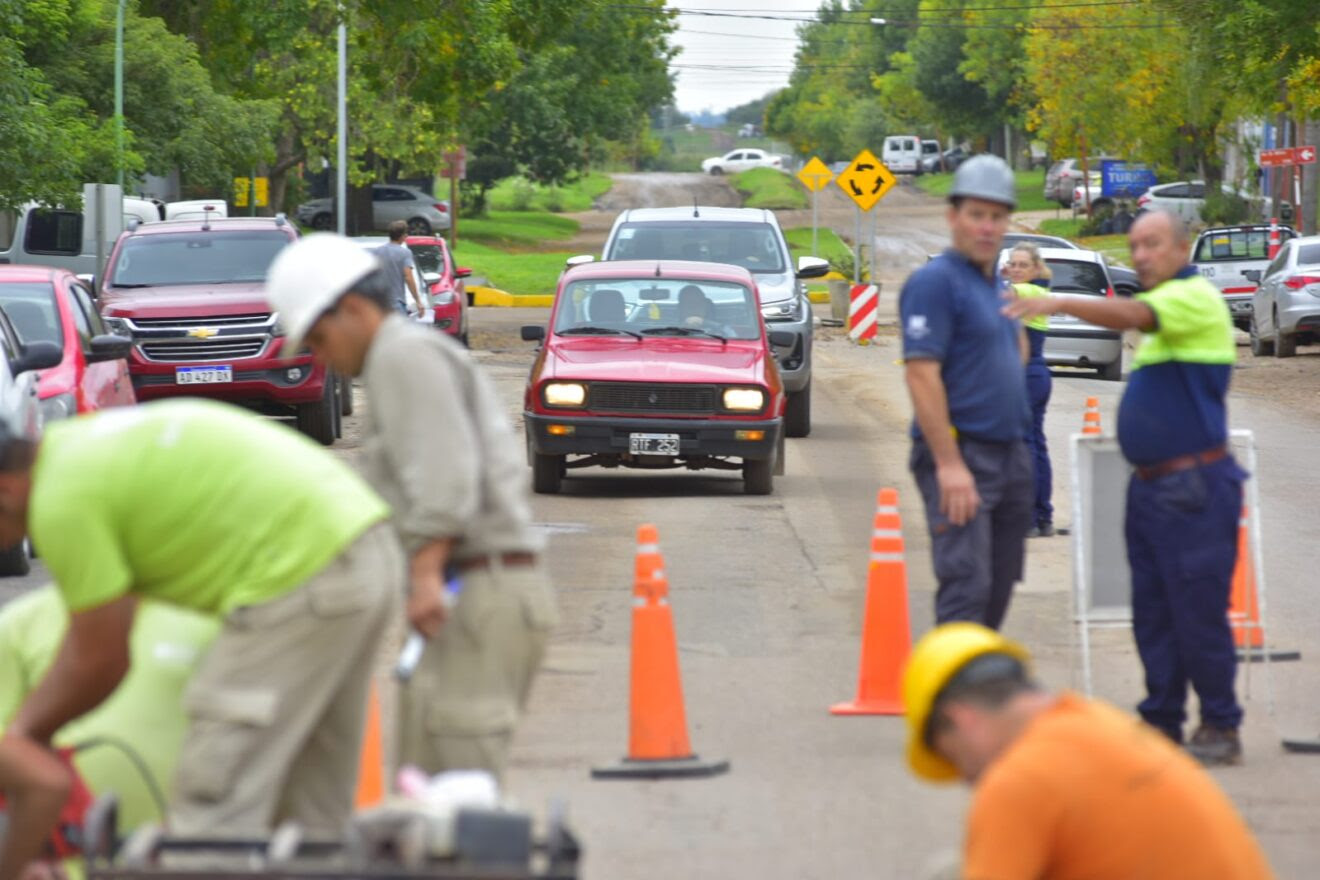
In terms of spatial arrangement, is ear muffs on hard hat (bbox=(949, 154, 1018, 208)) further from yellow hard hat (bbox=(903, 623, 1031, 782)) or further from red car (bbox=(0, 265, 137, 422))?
red car (bbox=(0, 265, 137, 422))

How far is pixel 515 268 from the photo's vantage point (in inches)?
2072

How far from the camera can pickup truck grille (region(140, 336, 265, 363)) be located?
18.7 meters

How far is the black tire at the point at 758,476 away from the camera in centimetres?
1538

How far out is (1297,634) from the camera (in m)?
10.5

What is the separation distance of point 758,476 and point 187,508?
11.1 m

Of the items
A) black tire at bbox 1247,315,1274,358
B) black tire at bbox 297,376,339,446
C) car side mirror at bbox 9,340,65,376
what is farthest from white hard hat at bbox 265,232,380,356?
black tire at bbox 1247,315,1274,358

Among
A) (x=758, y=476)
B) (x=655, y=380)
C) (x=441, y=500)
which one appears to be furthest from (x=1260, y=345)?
(x=441, y=500)

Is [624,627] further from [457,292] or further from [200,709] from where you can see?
[457,292]

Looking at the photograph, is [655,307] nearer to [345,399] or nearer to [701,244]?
[701,244]

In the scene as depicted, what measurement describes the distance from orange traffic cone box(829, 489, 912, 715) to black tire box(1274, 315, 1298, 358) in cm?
2316

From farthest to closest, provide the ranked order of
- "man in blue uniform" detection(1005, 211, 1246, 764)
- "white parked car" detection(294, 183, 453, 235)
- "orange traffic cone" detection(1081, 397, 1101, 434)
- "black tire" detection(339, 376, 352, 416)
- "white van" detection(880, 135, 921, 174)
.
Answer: "white van" detection(880, 135, 921, 174), "white parked car" detection(294, 183, 453, 235), "black tire" detection(339, 376, 352, 416), "orange traffic cone" detection(1081, 397, 1101, 434), "man in blue uniform" detection(1005, 211, 1246, 764)

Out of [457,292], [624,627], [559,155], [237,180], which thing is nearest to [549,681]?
[624,627]

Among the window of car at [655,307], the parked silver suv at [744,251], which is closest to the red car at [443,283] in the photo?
the parked silver suv at [744,251]

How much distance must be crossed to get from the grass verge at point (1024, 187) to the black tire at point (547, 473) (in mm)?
64292
